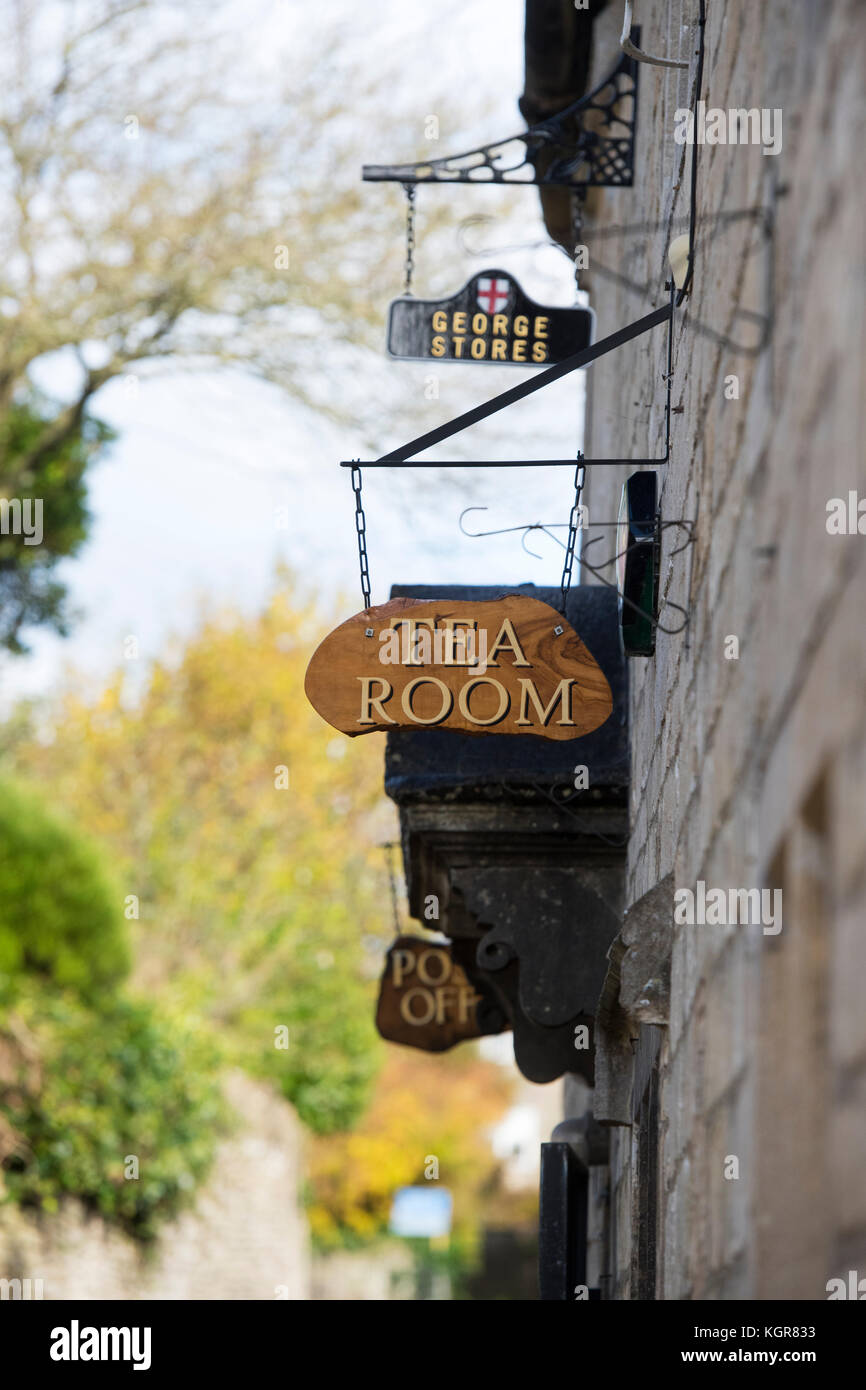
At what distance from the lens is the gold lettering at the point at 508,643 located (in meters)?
4.13

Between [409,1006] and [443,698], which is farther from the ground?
[443,698]

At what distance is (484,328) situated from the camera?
541cm

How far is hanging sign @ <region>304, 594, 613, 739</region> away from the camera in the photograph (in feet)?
A: 13.5

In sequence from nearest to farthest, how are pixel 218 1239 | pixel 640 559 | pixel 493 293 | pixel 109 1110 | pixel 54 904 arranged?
pixel 640 559 < pixel 493 293 < pixel 109 1110 < pixel 54 904 < pixel 218 1239

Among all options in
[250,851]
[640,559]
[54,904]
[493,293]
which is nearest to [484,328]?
[493,293]

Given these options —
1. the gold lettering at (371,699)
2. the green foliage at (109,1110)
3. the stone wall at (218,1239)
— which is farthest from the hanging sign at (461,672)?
the green foliage at (109,1110)

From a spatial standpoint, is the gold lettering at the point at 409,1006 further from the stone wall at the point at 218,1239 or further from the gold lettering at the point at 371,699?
the gold lettering at the point at 371,699

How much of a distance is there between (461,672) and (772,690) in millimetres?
1859

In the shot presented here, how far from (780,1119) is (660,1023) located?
1286 millimetres

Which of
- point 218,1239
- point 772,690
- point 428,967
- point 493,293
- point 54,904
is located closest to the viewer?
point 772,690

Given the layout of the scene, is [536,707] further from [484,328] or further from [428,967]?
[428,967]

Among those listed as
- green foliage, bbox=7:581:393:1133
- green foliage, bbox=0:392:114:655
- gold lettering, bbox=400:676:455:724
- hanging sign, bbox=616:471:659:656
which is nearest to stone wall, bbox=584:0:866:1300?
hanging sign, bbox=616:471:659:656

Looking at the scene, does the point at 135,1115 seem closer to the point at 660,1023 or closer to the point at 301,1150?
the point at 301,1150
